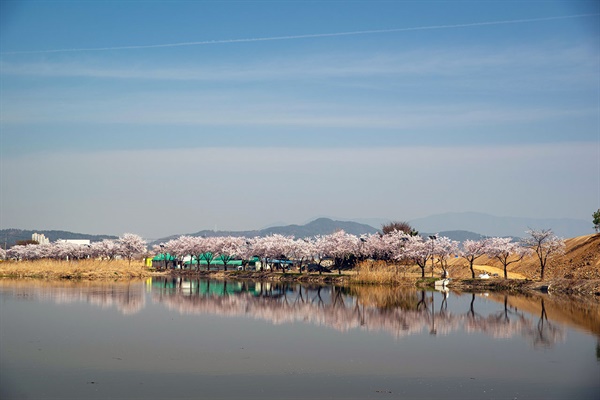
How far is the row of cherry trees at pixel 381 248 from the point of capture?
70688 mm

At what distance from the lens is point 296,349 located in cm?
2923

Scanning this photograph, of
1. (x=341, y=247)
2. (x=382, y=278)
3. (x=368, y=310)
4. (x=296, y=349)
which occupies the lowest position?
(x=296, y=349)

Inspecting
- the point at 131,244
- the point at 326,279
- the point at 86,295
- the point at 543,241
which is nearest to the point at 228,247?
the point at 131,244

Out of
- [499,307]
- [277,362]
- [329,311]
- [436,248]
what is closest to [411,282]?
[436,248]

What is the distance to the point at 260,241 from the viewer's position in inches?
4023

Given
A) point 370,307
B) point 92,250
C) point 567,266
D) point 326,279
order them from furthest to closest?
point 92,250, point 326,279, point 567,266, point 370,307

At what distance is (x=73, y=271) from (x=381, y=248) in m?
37.2

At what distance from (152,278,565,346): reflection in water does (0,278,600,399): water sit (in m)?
0.13

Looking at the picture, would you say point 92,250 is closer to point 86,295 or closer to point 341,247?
point 341,247

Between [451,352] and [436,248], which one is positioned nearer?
[451,352]

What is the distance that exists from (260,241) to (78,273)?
29.9 metres

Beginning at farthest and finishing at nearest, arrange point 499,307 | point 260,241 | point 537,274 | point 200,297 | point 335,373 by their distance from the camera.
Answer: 1. point 260,241
2. point 537,274
3. point 200,297
4. point 499,307
5. point 335,373

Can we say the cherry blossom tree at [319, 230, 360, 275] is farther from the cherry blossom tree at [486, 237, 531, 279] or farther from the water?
the water

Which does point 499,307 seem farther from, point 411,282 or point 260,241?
point 260,241
